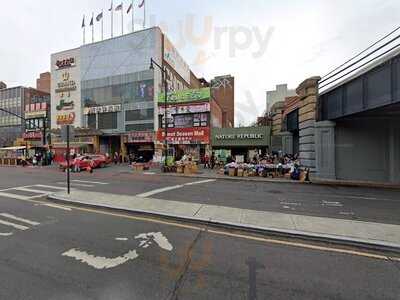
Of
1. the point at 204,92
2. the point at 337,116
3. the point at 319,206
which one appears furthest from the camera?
the point at 204,92

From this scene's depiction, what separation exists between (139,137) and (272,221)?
3297 cm

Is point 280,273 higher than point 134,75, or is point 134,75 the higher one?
point 134,75

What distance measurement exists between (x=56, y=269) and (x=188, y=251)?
2.21m

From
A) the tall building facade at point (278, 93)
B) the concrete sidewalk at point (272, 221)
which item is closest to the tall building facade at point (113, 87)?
the concrete sidewalk at point (272, 221)

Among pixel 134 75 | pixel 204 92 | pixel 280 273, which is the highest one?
pixel 134 75

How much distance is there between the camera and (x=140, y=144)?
38.8 m

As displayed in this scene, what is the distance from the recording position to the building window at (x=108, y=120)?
130 feet

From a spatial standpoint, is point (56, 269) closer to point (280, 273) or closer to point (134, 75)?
point (280, 273)

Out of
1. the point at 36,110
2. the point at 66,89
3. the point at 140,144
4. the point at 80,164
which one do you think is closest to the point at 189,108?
the point at 140,144

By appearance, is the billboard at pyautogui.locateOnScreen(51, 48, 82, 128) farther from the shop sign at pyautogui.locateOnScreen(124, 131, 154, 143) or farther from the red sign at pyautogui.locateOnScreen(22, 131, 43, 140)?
the shop sign at pyautogui.locateOnScreen(124, 131, 154, 143)

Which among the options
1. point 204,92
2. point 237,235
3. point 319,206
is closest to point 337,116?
point 319,206

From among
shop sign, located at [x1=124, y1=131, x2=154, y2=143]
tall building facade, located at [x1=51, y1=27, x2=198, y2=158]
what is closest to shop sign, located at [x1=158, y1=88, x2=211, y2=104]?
tall building facade, located at [x1=51, y1=27, x2=198, y2=158]

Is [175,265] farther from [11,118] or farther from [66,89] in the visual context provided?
[11,118]

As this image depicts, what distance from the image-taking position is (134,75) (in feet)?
127
